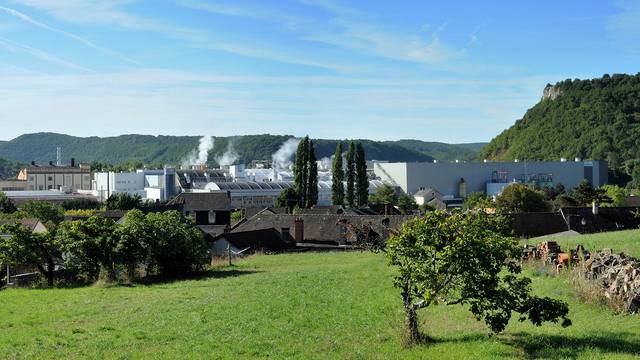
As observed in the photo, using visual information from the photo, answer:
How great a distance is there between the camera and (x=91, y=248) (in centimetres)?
3084

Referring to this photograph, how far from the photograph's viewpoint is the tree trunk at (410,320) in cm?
1414

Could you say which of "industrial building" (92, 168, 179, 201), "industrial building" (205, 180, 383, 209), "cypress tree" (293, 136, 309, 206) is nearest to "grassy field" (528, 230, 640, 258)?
"cypress tree" (293, 136, 309, 206)

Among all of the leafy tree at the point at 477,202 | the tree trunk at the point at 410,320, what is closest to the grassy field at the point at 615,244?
the tree trunk at the point at 410,320

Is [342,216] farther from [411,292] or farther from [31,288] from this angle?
[411,292]

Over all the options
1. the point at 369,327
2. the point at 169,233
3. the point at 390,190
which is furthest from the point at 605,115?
the point at 369,327

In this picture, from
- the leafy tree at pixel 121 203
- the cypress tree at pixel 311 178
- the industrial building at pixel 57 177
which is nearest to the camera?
the leafy tree at pixel 121 203

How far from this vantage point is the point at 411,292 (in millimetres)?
14406

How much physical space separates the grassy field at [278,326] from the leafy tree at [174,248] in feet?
18.6

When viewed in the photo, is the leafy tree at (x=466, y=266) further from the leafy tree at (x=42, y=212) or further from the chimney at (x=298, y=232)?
the leafy tree at (x=42, y=212)

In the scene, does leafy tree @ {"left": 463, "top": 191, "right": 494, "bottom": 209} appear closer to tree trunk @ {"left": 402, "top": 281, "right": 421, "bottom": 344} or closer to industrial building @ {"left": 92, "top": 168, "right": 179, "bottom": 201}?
tree trunk @ {"left": 402, "top": 281, "right": 421, "bottom": 344}

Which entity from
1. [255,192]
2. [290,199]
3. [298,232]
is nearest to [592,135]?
[255,192]

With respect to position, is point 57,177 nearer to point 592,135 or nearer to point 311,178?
point 311,178

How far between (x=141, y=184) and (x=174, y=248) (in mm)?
109155

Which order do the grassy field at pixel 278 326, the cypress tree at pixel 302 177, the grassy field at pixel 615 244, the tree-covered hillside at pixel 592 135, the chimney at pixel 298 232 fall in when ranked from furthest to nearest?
the tree-covered hillside at pixel 592 135 → the cypress tree at pixel 302 177 → the chimney at pixel 298 232 → the grassy field at pixel 615 244 → the grassy field at pixel 278 326
